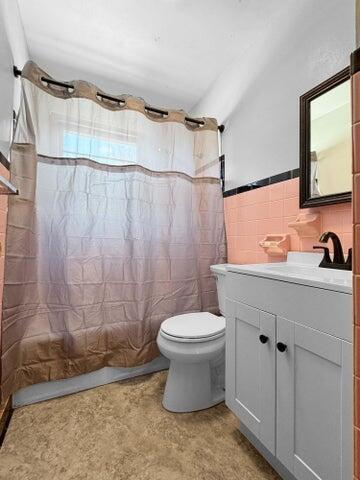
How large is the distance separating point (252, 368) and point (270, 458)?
0.39 metres

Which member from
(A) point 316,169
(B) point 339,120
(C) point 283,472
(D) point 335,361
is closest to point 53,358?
(C) point 283,472

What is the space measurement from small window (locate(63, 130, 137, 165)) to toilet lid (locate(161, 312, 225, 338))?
3.62 ft

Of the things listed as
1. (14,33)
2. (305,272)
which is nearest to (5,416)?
(305,272)

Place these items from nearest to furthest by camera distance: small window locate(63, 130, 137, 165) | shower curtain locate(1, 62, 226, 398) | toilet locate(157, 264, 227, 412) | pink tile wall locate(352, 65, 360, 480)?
1. pink tile wall locate(352, 65, 360, 480)
2. toilet locate(157, 264, 227, 412)
3. shower curtain locate(1, 62, 226, 398)
4. small window locate(63, 130, 137, 165)

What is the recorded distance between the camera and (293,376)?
0.84 metres

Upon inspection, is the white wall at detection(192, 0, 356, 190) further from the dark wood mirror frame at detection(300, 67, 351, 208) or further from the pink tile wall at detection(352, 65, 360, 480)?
the pink tile wall at detection(352, 65, 360, 480)

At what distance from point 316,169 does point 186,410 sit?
1.48 m

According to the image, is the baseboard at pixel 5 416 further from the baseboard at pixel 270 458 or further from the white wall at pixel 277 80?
the white wall at pixel 277 80

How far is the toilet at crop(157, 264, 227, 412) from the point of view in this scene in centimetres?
129

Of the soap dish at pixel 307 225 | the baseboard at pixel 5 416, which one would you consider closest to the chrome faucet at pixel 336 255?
the soap dish at pixel 307 225

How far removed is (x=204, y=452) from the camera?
43.0 inches

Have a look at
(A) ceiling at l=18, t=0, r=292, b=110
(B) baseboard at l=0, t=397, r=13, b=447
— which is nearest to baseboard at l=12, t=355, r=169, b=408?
(B) baseboard at l=0, t=397, r=13, b=447

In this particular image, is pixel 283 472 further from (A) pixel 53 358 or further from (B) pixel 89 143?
(B) pixel 89 143

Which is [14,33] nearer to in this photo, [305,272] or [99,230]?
[99,230]
